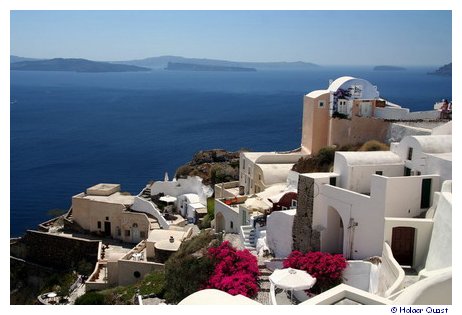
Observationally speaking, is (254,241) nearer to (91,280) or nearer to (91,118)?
(91,280)

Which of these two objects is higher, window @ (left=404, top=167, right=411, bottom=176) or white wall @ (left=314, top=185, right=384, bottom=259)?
window @ (left=404, top=167, right=411, bottom=176)

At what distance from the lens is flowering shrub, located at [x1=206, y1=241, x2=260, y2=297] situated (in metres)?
13.4

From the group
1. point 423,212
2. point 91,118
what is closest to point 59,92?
point 91,118

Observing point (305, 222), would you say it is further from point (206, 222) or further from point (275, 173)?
point (206, 222)

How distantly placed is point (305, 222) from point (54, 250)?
16131 mm

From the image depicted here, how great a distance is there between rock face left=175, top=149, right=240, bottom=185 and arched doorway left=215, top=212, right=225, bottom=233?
23.4 ft

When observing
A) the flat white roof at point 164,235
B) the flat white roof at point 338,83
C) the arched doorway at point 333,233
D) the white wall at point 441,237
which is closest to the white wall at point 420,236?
the white wall at point 441,237

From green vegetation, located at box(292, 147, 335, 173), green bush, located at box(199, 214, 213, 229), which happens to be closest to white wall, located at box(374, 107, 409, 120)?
green vegetation, located at box(292, 147, 335, 173)

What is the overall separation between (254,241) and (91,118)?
249 feet

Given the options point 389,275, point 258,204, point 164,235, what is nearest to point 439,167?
point 389,275

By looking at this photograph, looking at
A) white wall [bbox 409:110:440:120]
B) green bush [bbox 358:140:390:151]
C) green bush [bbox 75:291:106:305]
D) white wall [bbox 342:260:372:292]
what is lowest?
green bush [bbox 75:291:106:305]

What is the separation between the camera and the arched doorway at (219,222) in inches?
837

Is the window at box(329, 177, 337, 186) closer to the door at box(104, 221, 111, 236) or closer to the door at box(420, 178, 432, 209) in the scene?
the door at box(420, 178, 432, 209)

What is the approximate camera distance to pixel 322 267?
13.4 m
